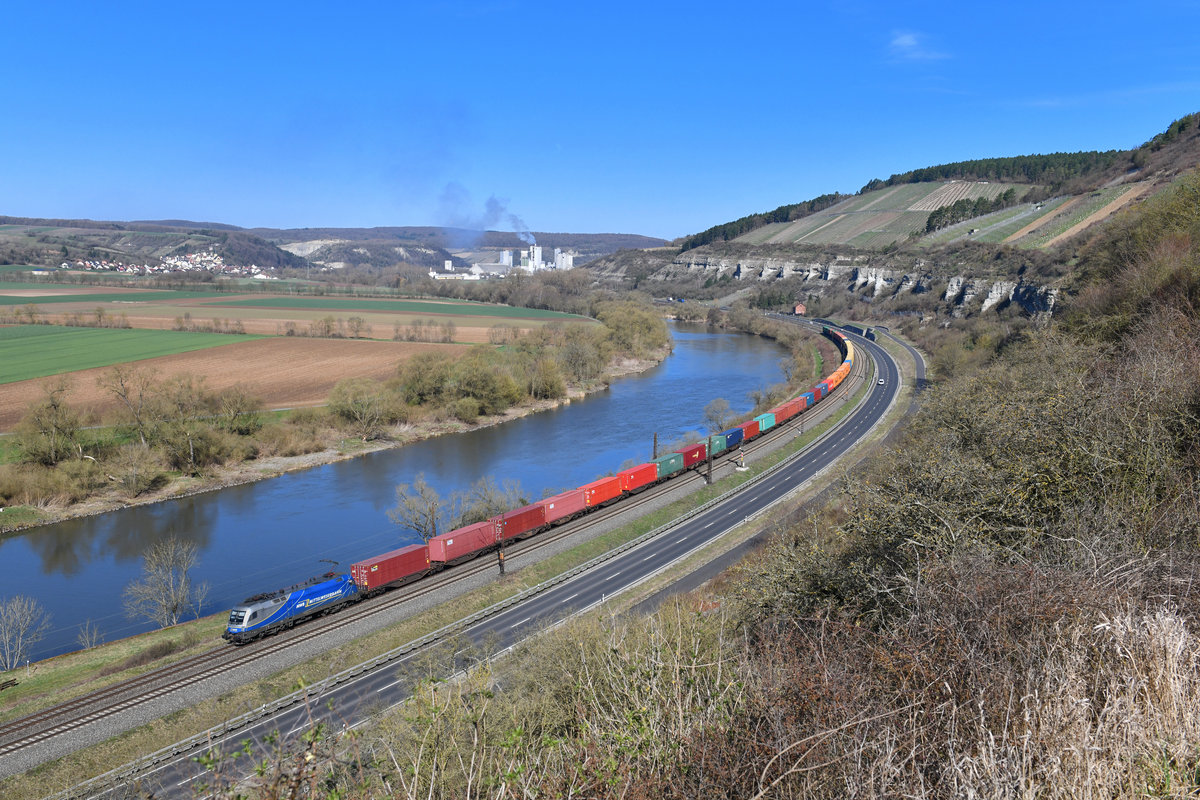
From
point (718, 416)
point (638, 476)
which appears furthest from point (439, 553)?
point (718, 416)

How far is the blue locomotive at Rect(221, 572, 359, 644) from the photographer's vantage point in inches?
876

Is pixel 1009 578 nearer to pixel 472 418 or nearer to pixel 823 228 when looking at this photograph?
pixel 472 418

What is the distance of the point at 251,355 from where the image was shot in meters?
73.9

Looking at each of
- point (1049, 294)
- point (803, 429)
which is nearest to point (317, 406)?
point (803, 429)

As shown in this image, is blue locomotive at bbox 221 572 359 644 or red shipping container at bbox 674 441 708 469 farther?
red shipping container at bbox 674 441 708 469

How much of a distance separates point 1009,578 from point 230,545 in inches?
1408

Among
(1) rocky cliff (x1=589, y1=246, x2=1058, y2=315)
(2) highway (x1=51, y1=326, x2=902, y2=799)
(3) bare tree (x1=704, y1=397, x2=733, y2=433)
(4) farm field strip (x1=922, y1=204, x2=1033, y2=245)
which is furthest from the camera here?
(4) farm field strip (x1=922, y1=204, x2=1033, y2=245)

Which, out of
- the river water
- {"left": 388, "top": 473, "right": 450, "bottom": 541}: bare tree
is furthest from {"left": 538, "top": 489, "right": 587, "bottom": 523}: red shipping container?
the river water

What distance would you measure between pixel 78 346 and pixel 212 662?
6861 centimetres

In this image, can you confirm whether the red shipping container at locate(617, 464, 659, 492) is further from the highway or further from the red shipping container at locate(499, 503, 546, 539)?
the red shipping container at locate(499, 503, 546, 539)

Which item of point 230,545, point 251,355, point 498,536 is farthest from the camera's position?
point 251,355

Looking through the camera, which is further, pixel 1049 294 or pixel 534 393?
pixel 534 393

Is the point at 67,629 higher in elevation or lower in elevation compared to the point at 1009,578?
lower

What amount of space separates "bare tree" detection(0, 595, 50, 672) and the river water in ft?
1.45
